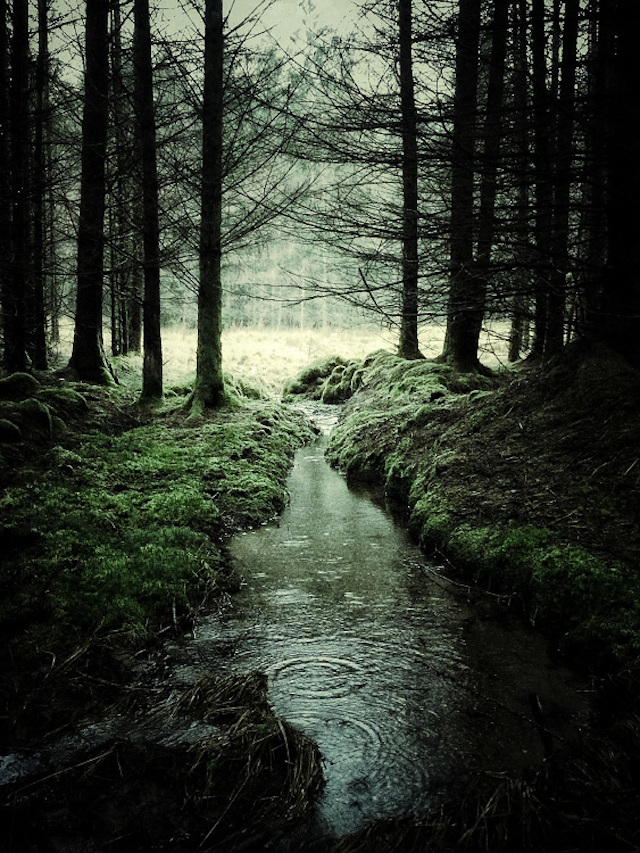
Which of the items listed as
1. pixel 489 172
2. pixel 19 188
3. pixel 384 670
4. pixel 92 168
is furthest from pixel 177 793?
pixel 92 168

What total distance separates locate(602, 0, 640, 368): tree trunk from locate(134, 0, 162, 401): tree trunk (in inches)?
293

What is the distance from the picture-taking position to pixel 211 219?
1011 cm

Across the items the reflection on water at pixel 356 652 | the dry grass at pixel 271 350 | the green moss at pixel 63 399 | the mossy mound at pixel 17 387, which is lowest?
the reflection on water at pixel 356 652

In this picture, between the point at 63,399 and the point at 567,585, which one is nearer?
the point at 567,585

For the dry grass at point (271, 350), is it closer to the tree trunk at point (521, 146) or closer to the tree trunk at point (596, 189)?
the tree trunk at point (596, 189)

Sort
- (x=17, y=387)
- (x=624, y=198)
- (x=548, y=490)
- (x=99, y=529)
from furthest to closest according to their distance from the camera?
(x=17, y=387) < (x=548, y=490) < (x=99, y=529) < (x=624, y=198)

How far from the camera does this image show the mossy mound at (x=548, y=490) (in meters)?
3.84

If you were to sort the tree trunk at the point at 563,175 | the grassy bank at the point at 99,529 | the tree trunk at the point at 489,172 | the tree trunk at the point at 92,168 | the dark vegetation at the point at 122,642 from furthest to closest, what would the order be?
1. the tree trunk at the point at 92,168
2. the tree trunk at the point at 563,175
3. the tree trunk at the point at 489,172
4. the grassy bank at the point at 99,529
5. the dark vegetation at the point at 122,642

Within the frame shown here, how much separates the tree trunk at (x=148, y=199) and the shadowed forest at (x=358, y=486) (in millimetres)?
77

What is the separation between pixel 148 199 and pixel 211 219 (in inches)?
47.0

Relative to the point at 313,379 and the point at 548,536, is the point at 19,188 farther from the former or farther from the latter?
the point at 313,379

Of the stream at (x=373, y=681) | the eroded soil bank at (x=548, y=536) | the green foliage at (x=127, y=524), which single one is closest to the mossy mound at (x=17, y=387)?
the green foliage at (x=127, y=524)

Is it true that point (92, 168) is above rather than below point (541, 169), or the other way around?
above

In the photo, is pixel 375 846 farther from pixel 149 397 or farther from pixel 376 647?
pixel 149 397
